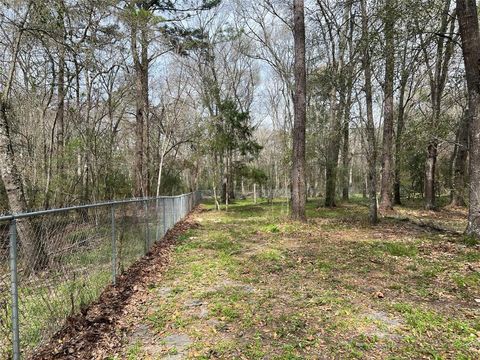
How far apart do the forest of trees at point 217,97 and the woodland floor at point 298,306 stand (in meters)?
2.76

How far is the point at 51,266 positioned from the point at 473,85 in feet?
26.8

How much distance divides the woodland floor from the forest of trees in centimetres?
→ 276

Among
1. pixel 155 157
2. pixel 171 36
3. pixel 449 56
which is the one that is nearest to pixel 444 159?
pixel 449 56

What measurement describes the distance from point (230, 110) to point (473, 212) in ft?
48.3

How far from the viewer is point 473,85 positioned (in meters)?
6.64

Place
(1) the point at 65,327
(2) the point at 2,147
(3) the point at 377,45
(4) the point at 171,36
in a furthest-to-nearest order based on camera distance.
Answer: (4) the point at 171,36 < (3) the point at 377,45 < (2) the point at 2,147 < (1) the point at 65,327

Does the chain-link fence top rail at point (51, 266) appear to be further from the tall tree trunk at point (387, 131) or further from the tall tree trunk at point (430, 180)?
the tall tree trunk at point (430, 180)

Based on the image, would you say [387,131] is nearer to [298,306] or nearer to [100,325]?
[298,306]

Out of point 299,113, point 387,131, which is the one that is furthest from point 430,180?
point 299,113

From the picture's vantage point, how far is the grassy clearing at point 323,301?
3.00 meters

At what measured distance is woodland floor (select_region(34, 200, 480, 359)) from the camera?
299cm

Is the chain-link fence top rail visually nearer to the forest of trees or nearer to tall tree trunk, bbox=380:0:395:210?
the forest of trees

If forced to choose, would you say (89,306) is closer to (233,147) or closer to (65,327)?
(65,327)

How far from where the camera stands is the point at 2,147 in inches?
228
